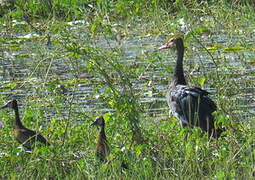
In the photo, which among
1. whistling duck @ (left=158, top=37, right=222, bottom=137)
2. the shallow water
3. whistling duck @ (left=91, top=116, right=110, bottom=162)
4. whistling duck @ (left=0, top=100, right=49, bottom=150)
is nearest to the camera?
whistling duck @ (left=91, top=116, right=110, bottom=162)

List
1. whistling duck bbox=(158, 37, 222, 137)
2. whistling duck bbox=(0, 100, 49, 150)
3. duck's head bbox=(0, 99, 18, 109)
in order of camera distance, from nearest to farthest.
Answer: whistling duck bbox=(0, 100, 49, 150), whistling duck bbox=(158, 37, 222, 137), duck's head bbox=(0, 99, 18, 109)

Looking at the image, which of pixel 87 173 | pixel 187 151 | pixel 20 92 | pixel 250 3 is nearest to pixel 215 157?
pixel 187 151

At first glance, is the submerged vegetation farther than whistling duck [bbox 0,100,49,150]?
No

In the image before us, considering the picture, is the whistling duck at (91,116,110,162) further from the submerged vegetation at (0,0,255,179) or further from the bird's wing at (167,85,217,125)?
the bird's wing at (167,85,217,125)

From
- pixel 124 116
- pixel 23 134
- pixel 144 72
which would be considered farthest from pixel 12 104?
pixel 144 72

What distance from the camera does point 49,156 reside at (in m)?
6.61

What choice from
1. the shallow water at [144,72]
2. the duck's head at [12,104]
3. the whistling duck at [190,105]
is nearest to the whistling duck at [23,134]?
the duck's head at [12,104]

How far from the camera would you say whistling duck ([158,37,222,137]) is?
7848 mm

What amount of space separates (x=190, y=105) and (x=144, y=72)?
6.64 feet

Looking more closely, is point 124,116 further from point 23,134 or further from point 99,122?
point 23,134

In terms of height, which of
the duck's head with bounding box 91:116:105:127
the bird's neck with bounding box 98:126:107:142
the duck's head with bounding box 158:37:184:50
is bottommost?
the bird's neck with bounding box 98:126:107:142

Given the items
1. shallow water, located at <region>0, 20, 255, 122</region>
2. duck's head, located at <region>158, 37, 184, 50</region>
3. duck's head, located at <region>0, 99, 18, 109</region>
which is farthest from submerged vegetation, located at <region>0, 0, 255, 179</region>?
duck's head, located at <region>158, 37, 184, 50</region>

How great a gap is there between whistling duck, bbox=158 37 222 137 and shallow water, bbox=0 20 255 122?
11.0 inches

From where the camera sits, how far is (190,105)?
8141 mm
